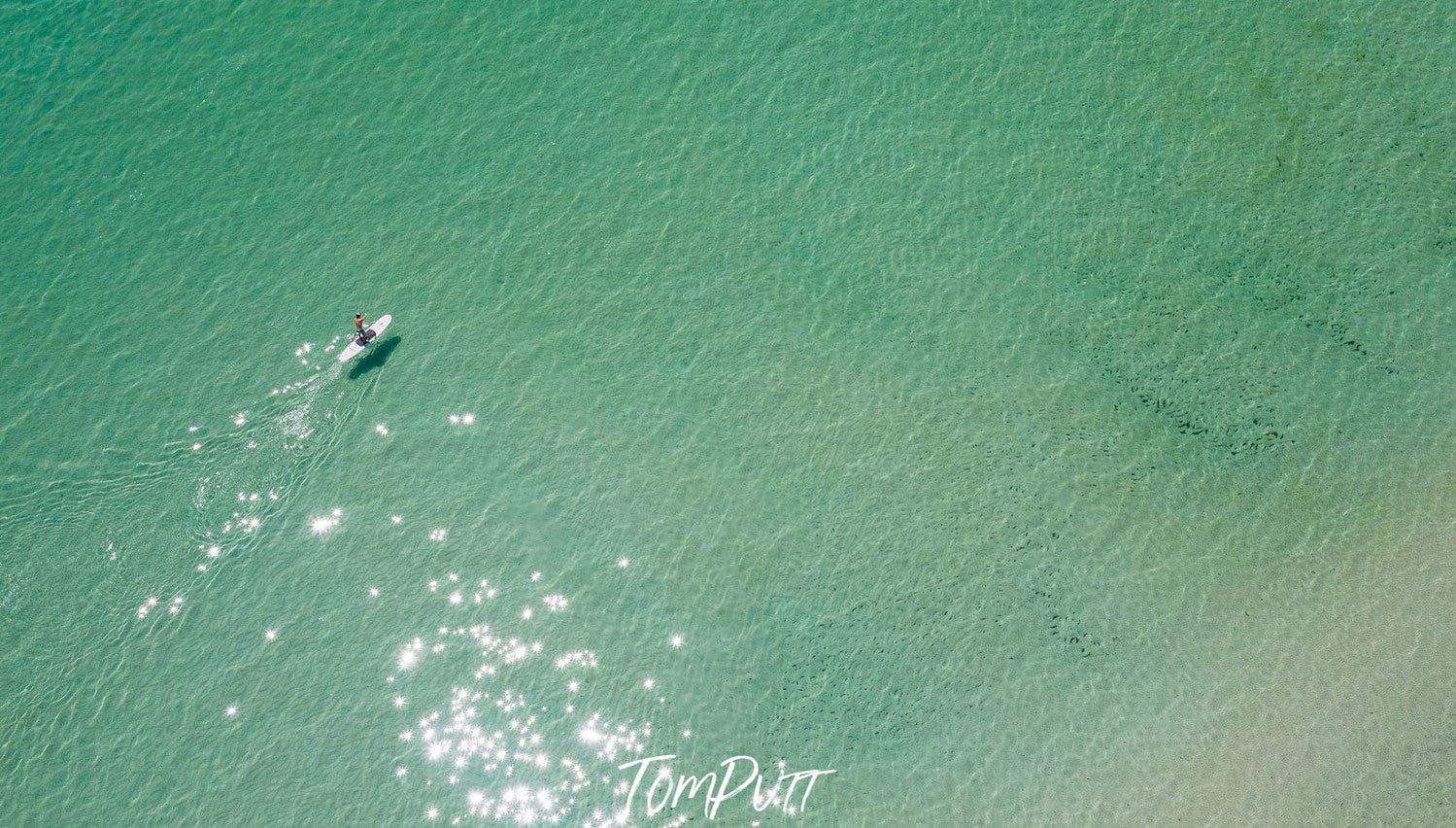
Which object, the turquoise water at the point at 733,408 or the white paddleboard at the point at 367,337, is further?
Result: the white paddleboard at the point at 367,337

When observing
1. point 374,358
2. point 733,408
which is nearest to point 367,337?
point 374,358

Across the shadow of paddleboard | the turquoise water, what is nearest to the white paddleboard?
the shadow of paddleboard

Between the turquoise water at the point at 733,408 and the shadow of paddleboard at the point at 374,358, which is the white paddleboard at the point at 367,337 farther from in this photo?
the turquoise water at the point at 733,408

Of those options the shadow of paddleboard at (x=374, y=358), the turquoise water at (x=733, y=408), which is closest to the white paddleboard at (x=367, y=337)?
the shadow of paddleboard at (x=374, y=358)

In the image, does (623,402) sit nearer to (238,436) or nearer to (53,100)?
(238,436)

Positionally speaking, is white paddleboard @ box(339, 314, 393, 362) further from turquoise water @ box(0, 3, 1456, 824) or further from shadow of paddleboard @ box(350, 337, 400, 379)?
turquoise water @ box(0, 3, 1456, 824)
